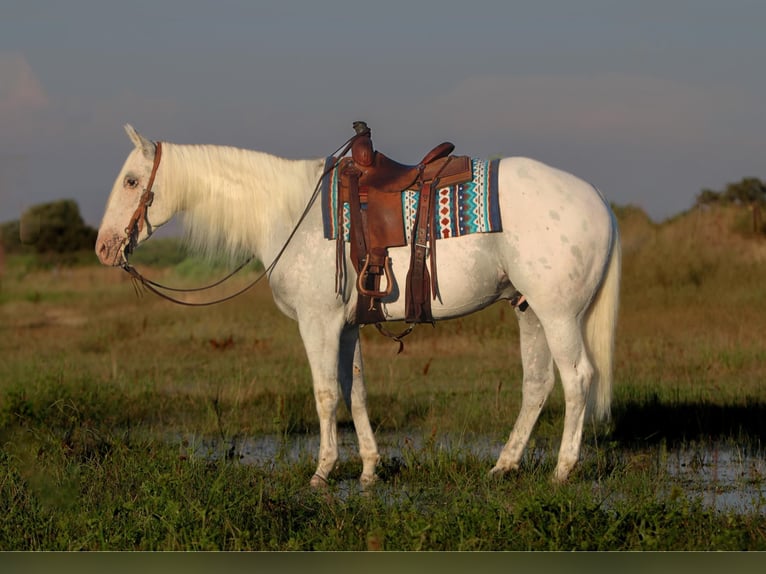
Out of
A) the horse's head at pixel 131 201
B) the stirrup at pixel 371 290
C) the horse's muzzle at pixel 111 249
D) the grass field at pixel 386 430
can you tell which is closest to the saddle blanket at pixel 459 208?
the stirrup at pixel 371 290

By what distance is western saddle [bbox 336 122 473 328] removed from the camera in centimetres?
735

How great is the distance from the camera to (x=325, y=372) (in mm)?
7473

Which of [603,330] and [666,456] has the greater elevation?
[603,330]

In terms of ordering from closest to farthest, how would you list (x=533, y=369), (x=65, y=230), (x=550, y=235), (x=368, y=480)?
(x=550, y=235), (x=368, y=480), (x=533, y=369), (x=65, y=230)

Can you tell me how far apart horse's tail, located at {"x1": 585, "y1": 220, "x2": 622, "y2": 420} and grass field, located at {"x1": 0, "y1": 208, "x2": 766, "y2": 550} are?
47cm

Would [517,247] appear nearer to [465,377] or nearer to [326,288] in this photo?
[326,288]

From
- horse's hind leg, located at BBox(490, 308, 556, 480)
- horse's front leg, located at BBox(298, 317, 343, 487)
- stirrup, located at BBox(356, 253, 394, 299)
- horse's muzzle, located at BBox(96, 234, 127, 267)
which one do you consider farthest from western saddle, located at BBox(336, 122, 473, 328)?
horse's muzzle, located at BBox(96, 234, 127, 267)

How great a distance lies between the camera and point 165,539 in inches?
224

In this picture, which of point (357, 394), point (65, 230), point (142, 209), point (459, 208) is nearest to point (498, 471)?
point (357, 394)

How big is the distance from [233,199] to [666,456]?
354cm

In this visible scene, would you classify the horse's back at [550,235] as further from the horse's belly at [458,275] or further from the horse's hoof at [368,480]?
the horse's hoof at [368,480]

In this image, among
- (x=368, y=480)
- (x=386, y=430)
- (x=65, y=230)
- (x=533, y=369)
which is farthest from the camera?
(x=65, y=230)

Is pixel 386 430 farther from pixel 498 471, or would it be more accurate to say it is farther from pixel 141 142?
pixel 141 142

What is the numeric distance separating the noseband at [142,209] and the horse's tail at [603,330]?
307 cm
